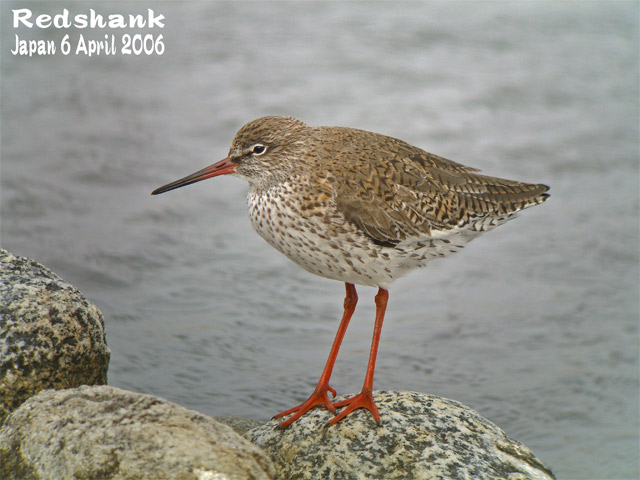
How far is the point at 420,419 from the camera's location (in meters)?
6.12

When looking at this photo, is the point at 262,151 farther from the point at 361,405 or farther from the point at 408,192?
the point at 361,405

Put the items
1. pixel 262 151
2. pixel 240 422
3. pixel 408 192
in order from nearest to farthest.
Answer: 1. pixel 408 192
2. pixel 262 151
3. pixel 240 422

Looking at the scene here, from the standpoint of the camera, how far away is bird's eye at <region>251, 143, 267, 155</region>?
265 inches

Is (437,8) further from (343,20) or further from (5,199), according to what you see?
(5,199)

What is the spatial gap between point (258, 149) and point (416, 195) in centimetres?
158

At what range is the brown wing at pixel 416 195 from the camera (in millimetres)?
6305

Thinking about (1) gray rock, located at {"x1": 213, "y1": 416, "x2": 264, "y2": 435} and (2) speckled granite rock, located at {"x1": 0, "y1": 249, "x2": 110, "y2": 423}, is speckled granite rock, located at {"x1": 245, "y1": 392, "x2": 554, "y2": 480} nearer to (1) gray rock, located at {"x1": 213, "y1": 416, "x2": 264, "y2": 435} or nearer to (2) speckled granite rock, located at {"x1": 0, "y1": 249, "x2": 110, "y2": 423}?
(1) gray rock, located at {"x1": 213, "y1": 416, "x2": 264, "y2": 435}

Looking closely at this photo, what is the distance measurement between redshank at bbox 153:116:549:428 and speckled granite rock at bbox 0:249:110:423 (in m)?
1.55

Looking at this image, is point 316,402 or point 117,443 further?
point 316,402

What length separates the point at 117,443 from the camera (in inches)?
184

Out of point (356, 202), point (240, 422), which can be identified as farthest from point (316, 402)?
point (356, 202)

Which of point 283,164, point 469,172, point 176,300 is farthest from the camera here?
point 176,300

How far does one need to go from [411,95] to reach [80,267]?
27.1 feet

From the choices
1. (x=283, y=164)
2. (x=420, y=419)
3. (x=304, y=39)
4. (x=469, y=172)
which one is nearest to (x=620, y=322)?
(x=469, y=172)
